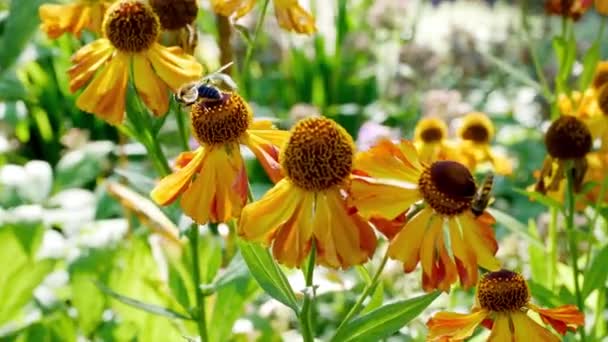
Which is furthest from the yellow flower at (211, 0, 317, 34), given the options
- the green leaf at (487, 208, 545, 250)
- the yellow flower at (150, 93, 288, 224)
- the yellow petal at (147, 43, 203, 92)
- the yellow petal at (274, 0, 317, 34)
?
the green leaf at (487, 208, 545, 250)

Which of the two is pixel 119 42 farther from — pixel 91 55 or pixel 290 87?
pixel 290 87

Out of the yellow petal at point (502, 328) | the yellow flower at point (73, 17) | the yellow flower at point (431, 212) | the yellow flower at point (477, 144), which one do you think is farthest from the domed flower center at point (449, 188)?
the yellow flower at point (477, 144)

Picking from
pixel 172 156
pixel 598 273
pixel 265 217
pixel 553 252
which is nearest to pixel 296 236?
pixel 265 217

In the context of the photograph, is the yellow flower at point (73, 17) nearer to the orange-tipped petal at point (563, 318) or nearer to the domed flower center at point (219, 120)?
the domed flower center at point (219, 120)

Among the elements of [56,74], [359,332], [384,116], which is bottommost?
[384,116]

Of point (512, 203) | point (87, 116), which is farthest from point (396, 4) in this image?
point (87, 116)

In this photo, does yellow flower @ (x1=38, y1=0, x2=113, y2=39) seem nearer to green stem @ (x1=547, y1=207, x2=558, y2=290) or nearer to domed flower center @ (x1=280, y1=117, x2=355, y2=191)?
domed flower center @ (x1=280, y1=117, x2=355, y2=191)
